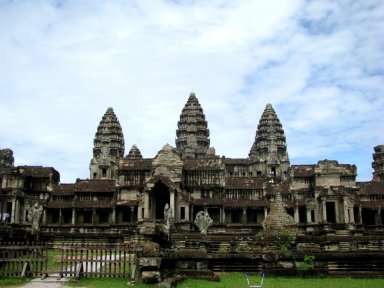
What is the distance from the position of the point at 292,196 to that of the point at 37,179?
35.8 m

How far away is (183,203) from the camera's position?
5134 centimetres

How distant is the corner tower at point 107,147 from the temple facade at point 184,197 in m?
17.7

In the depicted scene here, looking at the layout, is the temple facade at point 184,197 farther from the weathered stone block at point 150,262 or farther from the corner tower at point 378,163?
the weathered stone block at point 150,262

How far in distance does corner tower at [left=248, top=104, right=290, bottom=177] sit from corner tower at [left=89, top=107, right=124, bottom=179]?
A: 25.9 meters

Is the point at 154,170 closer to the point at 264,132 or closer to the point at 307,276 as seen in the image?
the point at 307,276

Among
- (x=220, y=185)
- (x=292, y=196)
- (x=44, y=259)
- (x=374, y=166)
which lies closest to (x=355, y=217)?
(x=292, y=196)

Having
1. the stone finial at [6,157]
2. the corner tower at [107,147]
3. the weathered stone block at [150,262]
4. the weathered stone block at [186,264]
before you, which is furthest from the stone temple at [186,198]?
the weathered stone block at [150,262]

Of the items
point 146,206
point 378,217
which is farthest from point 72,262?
point 378,217

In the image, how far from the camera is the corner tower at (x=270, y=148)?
8500cm

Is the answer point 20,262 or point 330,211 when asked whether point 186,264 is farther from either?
point 330,211

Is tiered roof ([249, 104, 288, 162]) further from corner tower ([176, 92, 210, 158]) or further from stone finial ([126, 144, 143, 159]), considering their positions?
stone finial ([126, 144, 143, 159])

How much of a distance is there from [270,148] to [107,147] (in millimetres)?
31306

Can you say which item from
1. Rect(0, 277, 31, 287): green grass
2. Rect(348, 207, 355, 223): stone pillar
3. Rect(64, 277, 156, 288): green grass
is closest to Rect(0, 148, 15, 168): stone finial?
Rect(348, 207, 355, 223): stone pillar

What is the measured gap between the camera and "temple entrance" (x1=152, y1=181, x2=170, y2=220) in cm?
5169
